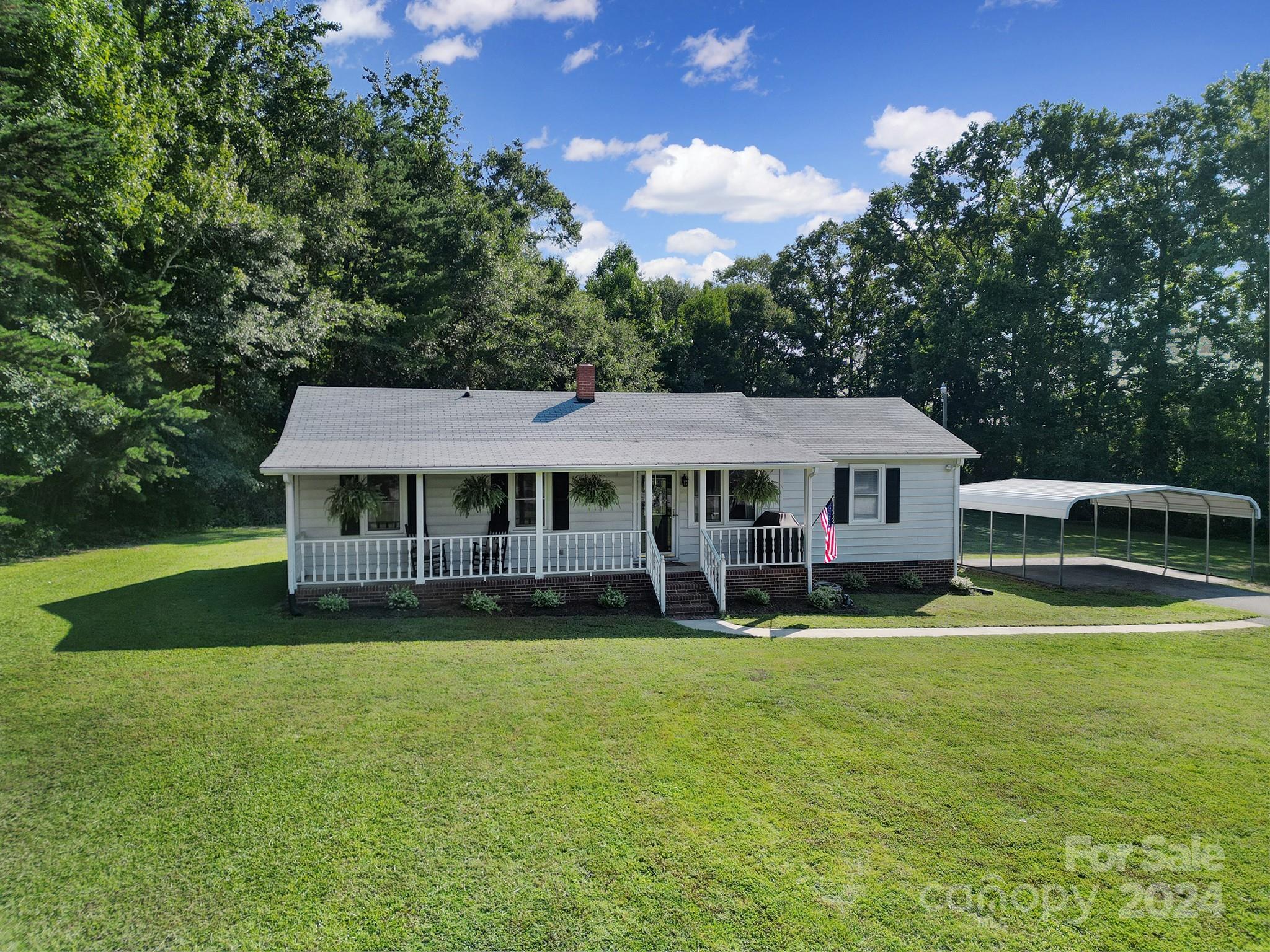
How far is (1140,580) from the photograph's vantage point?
56.9ft

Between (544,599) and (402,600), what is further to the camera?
(544,599)

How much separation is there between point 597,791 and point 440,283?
27.0 metres

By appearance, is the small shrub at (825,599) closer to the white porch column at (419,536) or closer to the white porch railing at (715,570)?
the white porch railing at (715,570)

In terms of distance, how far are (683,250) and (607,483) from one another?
46554 millimetres

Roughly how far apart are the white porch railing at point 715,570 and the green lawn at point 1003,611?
0.39 meters

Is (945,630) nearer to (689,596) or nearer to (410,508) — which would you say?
(689,596)

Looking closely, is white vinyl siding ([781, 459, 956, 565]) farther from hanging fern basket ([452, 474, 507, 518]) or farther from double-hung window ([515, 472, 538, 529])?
hanging fern basket ([452, 474, 507, 518])

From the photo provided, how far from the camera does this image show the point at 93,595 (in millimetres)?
12844

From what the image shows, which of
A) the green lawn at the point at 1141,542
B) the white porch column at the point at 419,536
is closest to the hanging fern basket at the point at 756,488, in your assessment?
the white porch column at the point at 419,536

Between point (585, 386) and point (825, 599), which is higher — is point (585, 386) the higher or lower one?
the higher one

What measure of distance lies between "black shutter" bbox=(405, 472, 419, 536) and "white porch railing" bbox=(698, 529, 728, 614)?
224 inches

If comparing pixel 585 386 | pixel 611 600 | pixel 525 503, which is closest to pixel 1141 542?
pixel 585 386

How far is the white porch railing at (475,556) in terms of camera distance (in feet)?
41.3

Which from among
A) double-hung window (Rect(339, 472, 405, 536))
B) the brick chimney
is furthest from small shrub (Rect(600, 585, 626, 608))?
the brick chimney
